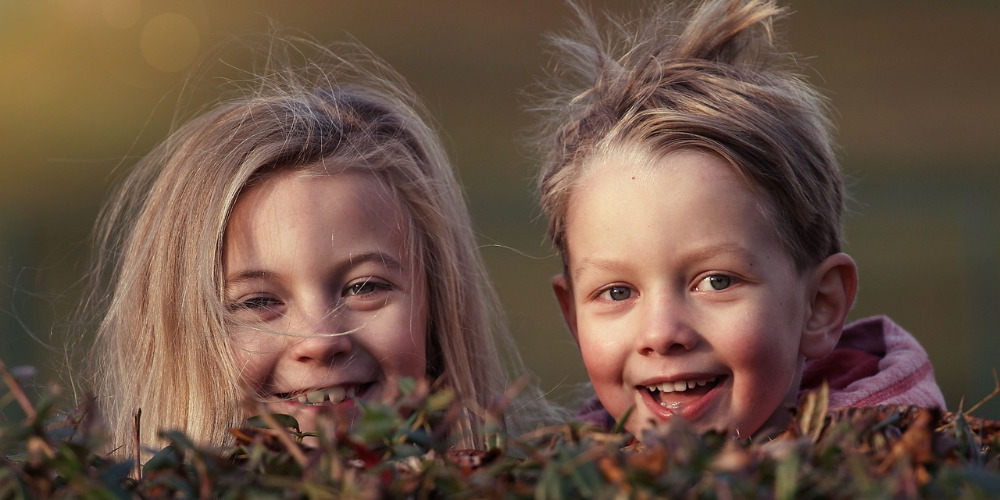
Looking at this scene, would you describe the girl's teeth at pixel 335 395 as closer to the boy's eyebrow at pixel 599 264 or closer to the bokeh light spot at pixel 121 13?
the boy's eyebrow at pixel 599 264

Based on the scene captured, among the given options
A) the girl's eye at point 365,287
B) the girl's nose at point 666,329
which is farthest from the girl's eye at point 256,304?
the girl's nose at point 666,329

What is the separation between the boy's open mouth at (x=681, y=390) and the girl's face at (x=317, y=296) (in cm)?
45

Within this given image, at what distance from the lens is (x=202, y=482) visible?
0.72m

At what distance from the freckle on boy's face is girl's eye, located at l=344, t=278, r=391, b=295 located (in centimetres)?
38

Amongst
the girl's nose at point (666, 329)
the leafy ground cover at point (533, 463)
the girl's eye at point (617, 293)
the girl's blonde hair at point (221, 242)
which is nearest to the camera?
the leafy ground cover at point (533, 463)

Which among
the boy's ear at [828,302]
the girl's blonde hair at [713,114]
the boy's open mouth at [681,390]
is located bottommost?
the boy's open mouth at [681,390]

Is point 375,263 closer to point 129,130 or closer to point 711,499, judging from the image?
point 711,499

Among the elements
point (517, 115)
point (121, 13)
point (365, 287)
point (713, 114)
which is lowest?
point (365, 287)

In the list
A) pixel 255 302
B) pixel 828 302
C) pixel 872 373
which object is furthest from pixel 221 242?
pixel 872 373

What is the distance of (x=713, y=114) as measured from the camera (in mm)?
1832

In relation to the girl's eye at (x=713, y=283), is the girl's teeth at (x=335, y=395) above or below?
below

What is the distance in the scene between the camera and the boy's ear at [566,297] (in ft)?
6.44

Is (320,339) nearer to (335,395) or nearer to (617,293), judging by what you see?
(335,395)

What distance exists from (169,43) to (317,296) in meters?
4.68
